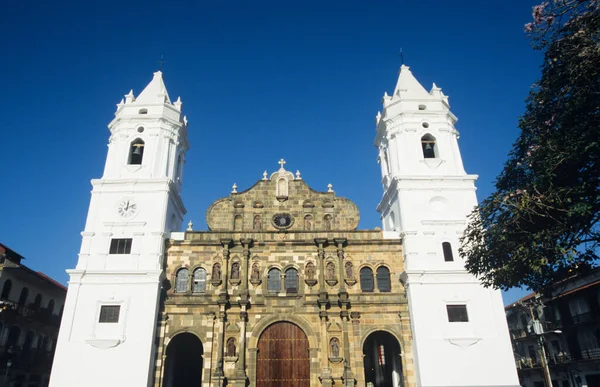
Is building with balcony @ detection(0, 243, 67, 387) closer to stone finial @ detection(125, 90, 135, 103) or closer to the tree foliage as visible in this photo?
stone finial @ detection(125, 90, 135, 103)

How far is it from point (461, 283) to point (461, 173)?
23.8 feet

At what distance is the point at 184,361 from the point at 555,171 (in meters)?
22.9

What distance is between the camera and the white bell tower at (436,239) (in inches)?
911

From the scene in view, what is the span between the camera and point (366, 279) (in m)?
26.4

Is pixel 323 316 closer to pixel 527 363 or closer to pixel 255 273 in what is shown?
pixel 255 273

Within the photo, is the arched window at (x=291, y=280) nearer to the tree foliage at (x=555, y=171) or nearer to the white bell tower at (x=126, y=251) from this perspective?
the white bell tower at (x=126, y=251)

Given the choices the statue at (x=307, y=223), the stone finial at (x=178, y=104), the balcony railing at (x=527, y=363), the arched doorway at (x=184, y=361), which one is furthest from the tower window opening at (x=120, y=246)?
the balcony railing at (x=527, y=363)

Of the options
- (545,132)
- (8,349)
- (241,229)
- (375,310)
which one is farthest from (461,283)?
(8,349)

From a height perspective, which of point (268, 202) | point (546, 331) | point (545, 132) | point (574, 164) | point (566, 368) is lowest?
point (566, 368)

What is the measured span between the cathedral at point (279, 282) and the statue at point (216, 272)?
59 mm

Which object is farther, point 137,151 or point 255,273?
point 137,151

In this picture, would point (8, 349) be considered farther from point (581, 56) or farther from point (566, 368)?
point (566, 368)

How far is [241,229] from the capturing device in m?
28.0

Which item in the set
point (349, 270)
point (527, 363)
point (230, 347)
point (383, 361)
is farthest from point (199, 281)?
point (527, 363)
